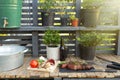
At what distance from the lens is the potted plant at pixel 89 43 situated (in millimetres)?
2615

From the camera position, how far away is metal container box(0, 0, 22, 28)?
244 centimetres

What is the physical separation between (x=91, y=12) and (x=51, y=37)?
0.60 meters

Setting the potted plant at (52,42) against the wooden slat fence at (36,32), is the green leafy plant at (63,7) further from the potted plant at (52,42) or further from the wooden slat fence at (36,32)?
the potted plant at (52,42)

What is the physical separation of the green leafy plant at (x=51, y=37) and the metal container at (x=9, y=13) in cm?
42

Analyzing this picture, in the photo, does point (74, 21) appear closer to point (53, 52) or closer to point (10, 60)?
point (53, 52)

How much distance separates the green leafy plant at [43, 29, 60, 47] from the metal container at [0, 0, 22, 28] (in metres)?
0.42

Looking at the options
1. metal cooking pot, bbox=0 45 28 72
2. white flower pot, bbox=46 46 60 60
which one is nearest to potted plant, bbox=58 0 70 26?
white flower pot, bbox=46 46 60 60

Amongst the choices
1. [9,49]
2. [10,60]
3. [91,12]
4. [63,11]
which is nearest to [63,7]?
[63,11]

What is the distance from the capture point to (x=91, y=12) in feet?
8.70

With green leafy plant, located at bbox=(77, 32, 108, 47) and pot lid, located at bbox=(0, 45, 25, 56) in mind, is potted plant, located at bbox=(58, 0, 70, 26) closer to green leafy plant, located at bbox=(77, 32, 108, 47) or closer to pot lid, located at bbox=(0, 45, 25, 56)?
green leafy plant, located at bbox=(77, 32, 108, 47)

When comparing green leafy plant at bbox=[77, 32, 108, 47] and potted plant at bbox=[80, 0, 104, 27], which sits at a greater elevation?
potted plant at bbox=[80, 0, 104, 27]

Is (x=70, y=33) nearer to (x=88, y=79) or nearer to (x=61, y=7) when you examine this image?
(x=61, y=7)

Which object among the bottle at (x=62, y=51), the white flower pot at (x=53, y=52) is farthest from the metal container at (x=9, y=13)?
the bottle at (x=62, y=51)

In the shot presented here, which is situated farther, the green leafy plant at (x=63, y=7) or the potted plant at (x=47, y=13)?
the green leafy plant at (x=63, y=7)
